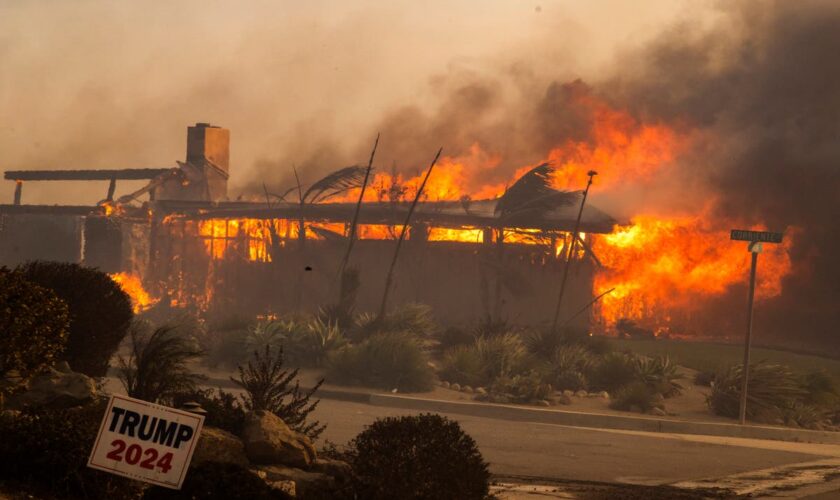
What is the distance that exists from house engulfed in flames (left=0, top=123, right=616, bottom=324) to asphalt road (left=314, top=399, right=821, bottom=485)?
1718cm

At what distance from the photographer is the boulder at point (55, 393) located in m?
11.7

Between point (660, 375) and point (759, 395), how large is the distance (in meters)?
2.28

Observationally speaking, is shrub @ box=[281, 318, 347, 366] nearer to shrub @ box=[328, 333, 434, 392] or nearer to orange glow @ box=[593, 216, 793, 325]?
shrub @ box=[328, 333, 434, 392]

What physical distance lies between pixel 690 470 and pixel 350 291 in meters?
16.0

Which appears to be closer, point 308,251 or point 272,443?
point 272,443

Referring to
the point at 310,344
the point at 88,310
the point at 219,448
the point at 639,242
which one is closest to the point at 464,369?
the point at 310,344

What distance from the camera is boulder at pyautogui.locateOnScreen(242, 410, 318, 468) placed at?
11.5 metres

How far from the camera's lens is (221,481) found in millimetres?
8602

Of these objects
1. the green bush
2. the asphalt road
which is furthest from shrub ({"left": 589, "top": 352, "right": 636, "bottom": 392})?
the asphalt road

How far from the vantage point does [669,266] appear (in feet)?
133

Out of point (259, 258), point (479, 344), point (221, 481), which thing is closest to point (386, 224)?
point (259, 258)

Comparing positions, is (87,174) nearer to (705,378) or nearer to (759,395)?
(705,378)

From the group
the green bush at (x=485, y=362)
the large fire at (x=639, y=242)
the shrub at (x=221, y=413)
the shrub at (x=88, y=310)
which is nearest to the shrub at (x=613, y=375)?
the green bush at (x=485, y=362)

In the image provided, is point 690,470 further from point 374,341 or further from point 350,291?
point 350,291
